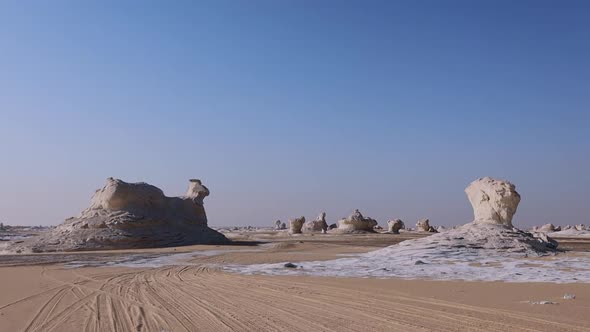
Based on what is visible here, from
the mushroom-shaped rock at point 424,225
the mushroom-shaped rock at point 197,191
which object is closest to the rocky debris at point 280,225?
the mushroom-shaped rock at point 424,225

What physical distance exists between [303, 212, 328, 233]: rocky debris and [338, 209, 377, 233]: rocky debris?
7695 millimetres

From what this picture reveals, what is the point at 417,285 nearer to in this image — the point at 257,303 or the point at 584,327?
the point at 257,303

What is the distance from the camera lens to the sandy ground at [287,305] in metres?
7.06

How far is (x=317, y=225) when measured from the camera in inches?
3012

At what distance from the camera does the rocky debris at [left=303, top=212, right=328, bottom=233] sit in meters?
75.9

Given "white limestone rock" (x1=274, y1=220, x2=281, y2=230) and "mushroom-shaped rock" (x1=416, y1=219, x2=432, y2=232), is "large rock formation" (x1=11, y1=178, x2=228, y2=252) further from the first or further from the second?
"white limestone rock" (x1=274, y1=220, x2=281, y2=230)

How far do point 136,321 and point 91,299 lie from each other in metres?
3.03

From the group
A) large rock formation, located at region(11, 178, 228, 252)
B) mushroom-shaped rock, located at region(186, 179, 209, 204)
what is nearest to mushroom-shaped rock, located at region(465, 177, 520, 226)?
large rock formation, located at region(11, 178, 228, 252)

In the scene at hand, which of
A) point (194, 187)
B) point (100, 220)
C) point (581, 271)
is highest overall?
point (194, 187)

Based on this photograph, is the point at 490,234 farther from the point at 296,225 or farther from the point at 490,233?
the point at 296,225

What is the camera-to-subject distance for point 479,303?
8844mm

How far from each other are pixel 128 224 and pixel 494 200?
23.9 m

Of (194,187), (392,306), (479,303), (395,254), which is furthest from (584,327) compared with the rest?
(194,187)

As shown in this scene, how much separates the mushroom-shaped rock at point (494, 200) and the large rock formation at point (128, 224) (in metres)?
20.8
